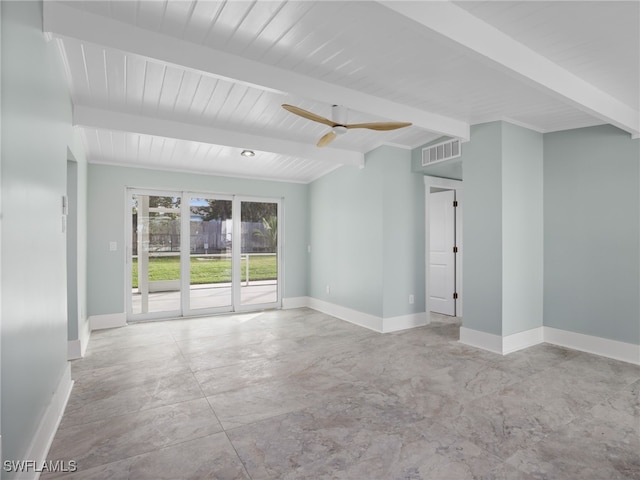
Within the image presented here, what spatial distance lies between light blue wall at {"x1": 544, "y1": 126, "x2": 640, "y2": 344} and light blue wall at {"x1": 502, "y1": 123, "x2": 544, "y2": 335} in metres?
0.13

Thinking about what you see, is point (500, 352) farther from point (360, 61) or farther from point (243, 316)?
point (243, 316)

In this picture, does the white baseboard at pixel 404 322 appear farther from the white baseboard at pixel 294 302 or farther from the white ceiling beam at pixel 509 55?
the white ceiling beam at pixel 509 55

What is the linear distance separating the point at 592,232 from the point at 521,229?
0.72 meters

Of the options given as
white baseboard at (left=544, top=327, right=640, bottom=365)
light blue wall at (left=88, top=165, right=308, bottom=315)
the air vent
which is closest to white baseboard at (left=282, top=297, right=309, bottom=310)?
light blue wall at (left=88, top=165, right=308, bottom=315)

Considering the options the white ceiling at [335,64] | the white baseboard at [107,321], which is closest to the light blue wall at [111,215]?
the white baseboard at [107,321]

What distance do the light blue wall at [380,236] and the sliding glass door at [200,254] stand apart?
1.48 metres

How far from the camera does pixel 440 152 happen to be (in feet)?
14.9

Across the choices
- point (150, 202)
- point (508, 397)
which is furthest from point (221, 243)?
point (508, 397)

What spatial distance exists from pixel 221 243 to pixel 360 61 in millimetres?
4261

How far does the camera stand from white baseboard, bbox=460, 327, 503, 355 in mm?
3834

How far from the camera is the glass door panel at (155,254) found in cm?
547

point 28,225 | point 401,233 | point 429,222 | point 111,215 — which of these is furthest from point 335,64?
point 111,215

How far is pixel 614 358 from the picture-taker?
3680mm

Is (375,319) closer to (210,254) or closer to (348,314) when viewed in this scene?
(348,314)
